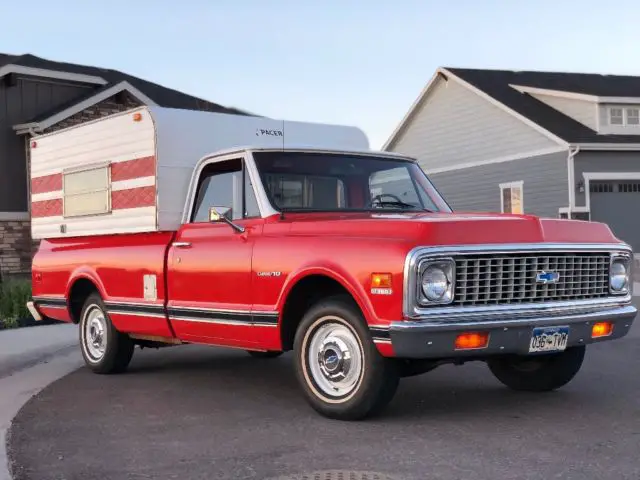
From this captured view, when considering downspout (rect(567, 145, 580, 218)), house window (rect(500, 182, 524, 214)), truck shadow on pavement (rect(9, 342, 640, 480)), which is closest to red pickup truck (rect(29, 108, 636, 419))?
truck shadow on pavement (rect(9, 342, 640, 480))

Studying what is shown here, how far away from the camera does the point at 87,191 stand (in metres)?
9.37

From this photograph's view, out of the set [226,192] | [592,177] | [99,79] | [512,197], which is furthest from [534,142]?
[226,192]

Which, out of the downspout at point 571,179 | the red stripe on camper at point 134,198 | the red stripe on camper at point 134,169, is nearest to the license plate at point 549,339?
the red stripe on camper at point 134,198

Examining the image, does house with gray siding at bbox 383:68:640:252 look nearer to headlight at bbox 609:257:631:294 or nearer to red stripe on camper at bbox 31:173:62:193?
red stripe on camper at bbox 31:173:62:193

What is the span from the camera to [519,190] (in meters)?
29.1

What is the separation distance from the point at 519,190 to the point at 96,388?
22.6 metres

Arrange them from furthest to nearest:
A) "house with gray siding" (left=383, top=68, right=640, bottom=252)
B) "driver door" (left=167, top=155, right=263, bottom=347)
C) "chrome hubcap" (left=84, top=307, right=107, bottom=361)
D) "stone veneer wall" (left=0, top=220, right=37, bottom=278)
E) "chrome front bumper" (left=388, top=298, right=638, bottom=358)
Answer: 1. "house with gray siding" (left=383, top=68, right=640, bottom=252)
2. "stone veneer wall" (left=0, top=220, right=37, bottom=278)
3. "chrome hubcap" (left=84, top=307, right=107, bottom=361)
4. "driver door" (left=167, top=155, right=263, bottom=347)
5. "chrome front bumper" (left=388, top=298, right=638, bottom=358)

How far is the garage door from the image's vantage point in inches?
1077

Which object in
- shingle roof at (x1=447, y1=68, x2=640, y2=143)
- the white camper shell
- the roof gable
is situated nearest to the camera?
the white camper shell

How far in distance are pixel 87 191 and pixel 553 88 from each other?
23574mm

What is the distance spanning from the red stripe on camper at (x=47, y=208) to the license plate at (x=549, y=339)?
5.75 metres

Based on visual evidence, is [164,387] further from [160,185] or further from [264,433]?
[264,433]

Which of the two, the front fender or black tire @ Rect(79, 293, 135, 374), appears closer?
the front fender

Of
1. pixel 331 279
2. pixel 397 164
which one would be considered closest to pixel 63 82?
pixel 397 164
